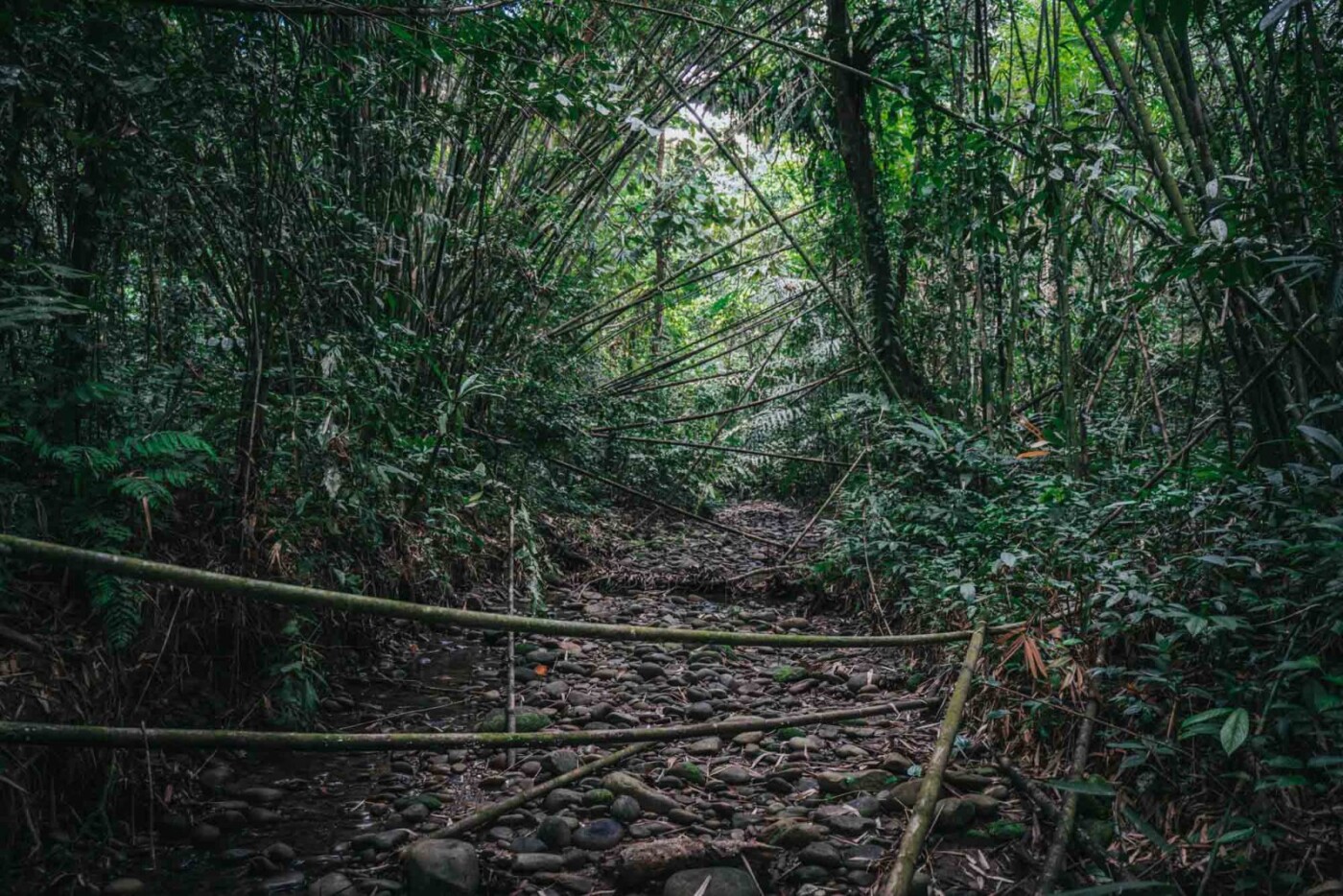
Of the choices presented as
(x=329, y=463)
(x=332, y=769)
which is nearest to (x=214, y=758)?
(x=332, y=769)

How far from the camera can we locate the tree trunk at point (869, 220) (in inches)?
160

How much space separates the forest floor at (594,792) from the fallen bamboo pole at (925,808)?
22cm

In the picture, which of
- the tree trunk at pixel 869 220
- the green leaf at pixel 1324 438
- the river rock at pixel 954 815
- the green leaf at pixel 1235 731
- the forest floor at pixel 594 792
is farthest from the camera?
the tree trunk at pixel 869 220

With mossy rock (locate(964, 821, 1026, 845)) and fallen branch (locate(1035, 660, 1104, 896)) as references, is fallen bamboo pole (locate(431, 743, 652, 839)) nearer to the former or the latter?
mossy rock (locate(964, 821, 1026, 845))

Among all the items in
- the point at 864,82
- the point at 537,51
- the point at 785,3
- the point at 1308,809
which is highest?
the point at 785,3

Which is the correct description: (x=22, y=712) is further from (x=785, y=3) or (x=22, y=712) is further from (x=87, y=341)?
(x=785, y=3)

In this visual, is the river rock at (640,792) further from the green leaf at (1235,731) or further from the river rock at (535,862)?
the green leaf at (1235,731)

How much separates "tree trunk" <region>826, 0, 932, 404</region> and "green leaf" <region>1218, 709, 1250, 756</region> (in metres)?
2.76

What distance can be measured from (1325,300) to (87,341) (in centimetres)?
277

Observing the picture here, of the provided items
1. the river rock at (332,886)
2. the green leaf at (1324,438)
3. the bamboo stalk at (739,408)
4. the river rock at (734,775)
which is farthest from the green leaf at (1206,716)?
the bamboo stalk at (739,408)

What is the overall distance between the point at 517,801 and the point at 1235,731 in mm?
1380

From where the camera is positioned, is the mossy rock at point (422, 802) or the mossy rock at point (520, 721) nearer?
the mossy rock at point (422, 802)

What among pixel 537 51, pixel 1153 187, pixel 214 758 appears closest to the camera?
pixel 214 758

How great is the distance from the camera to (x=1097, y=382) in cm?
304
